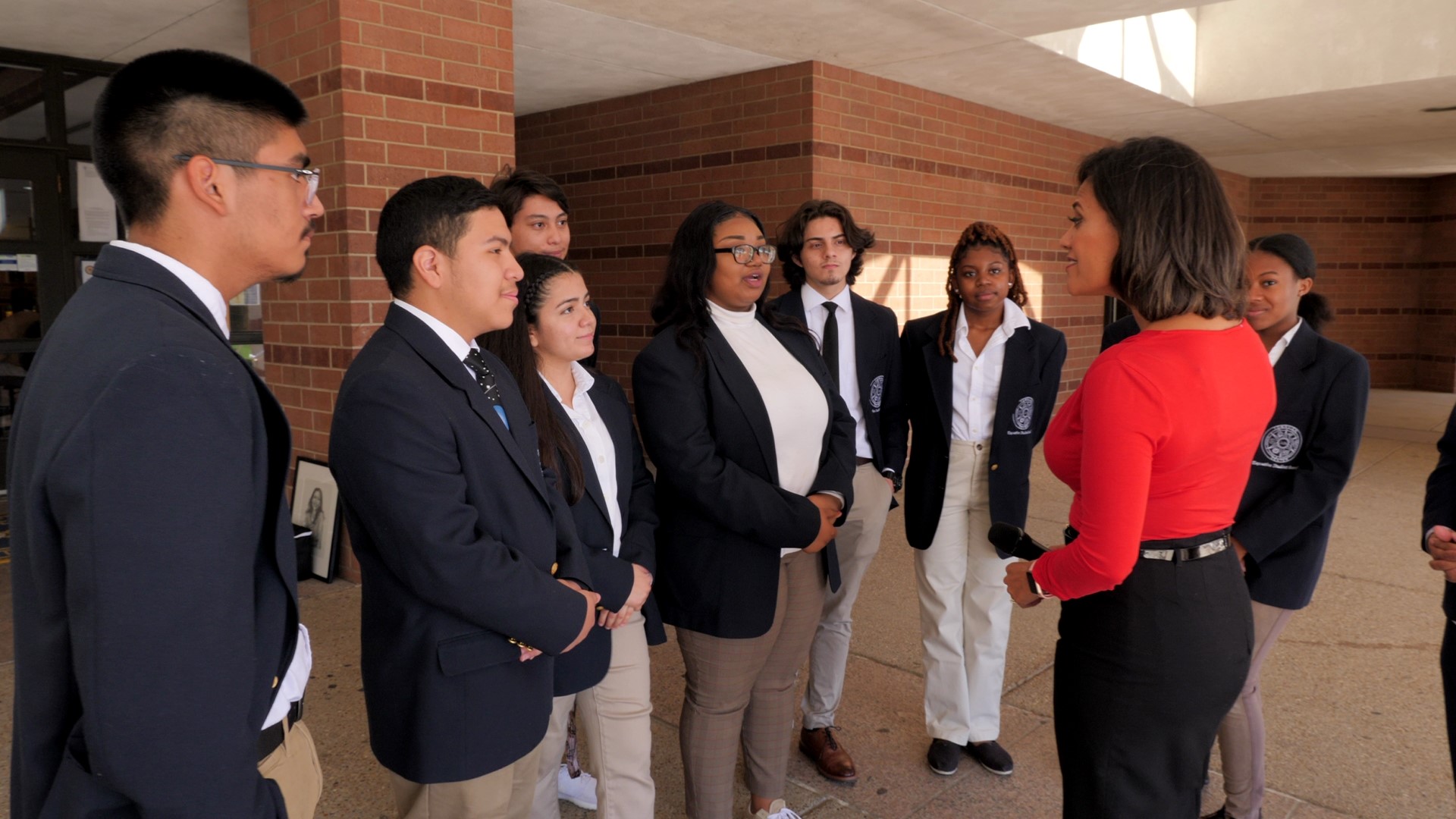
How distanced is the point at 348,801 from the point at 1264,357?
109 inches

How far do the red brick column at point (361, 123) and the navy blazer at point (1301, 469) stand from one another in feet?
12.9

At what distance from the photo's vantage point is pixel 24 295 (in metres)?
6.38

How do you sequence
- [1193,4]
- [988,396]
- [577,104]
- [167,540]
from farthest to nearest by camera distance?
1. [577,104]
2. [1193,4]
3. [988,396]
4. [167,540]

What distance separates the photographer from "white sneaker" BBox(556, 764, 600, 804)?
280 cm

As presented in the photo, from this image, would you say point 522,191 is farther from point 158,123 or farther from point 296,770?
point 296,770

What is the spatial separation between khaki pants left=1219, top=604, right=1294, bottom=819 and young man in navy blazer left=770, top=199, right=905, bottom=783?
117 centimetres

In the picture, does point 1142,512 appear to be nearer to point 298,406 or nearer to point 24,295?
point 298,406

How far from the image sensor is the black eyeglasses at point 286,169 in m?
1.23

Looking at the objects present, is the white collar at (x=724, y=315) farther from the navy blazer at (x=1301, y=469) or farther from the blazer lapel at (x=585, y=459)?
the navy blazer at (x=1301, y=469)

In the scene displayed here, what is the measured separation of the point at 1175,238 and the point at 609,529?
1.39 m

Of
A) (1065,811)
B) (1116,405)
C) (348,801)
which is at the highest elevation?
(1116,405)

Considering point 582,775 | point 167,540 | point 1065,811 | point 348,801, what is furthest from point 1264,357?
point 348,801

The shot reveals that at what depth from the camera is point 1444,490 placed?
2264mm

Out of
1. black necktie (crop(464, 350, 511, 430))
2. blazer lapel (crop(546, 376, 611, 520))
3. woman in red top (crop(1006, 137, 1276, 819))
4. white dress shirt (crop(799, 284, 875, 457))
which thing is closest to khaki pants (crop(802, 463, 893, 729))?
white dress shirt (crop(799, 284, 875, 457))
